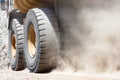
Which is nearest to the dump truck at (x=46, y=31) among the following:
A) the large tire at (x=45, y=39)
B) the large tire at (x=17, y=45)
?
the large tire at (x=45, y=39)

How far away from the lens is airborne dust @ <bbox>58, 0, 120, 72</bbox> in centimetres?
353

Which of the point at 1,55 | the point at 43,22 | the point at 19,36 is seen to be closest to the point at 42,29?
the point at 43,22

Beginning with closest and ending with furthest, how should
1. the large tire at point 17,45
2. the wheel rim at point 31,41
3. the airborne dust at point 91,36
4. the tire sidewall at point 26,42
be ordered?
the airborne dust at point 91,36 → the tire sidewall at point 26,42 → the wheel rim at point 31,41 → the large tire at point 17,45

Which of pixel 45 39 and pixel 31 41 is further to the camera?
pixel 31 41

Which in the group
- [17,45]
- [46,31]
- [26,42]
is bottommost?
[17,45]

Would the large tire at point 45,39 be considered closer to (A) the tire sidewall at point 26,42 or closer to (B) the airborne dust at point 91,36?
(A) the tire sidewall at point 26,42

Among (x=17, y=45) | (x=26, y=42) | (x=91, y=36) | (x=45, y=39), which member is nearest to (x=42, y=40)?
(x=45, y=39)

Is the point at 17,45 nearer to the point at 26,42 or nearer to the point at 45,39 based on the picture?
the point at 26,42

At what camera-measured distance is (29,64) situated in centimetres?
525

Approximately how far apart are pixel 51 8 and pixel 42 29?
0.45 metres

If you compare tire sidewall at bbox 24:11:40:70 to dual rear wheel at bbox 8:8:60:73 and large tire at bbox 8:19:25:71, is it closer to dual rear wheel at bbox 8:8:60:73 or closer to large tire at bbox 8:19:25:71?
dual rear wheel at bbox 8:8:60:73

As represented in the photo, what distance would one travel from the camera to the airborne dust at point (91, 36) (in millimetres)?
3533

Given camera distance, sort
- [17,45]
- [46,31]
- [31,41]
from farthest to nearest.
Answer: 1. [17,45]
2. [31,41]
3. [46,31]

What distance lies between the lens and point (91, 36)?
3.98 m
